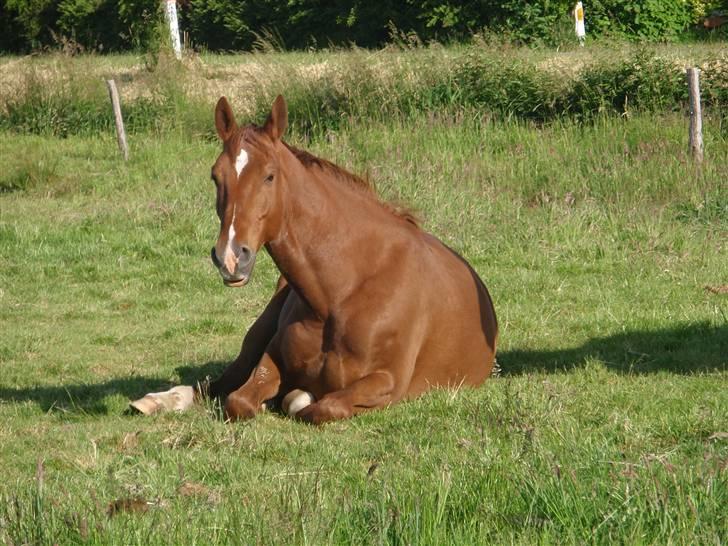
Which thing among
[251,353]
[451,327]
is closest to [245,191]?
[251,353]

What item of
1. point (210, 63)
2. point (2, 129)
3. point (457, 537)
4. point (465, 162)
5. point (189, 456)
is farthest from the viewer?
point (210, 63)

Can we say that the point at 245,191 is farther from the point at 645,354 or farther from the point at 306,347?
the point at 645,354

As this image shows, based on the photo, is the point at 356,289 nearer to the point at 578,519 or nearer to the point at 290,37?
the point at 578,519

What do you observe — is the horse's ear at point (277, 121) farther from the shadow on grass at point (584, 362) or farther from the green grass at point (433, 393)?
the shadow on grass at point (584, 362)

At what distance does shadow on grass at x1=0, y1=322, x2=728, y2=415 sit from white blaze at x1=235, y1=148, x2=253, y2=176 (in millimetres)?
1927

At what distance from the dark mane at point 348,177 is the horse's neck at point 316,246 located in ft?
0.46

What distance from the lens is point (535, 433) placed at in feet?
17.9

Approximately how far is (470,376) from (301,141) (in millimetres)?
10568

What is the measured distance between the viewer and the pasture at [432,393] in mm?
4309

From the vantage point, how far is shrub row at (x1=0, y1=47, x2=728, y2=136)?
55.1 ft

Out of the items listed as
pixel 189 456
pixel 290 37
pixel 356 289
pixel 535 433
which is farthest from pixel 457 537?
pixel 290 37

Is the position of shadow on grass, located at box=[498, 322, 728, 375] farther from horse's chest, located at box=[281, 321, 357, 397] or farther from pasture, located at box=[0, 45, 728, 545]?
horse's chest, located at box=[281, 321, 357, 397]

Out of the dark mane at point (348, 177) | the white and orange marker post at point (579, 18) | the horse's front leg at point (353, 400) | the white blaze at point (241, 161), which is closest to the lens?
the white blaze at point (241, 161)

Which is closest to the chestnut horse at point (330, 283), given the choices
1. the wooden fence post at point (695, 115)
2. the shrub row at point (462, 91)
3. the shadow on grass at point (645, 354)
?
the shadow on grass at point (645, 354)
